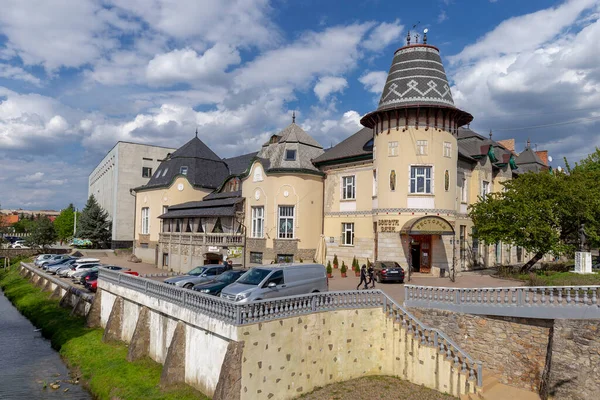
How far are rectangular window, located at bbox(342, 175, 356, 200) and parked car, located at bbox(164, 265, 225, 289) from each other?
1247cm

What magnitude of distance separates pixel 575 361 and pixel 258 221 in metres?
25.9

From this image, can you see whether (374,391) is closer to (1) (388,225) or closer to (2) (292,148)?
(1) (388,225)

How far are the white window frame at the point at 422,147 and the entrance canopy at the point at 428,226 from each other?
4247 millimetres

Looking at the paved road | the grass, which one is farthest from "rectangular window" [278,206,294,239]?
the grass

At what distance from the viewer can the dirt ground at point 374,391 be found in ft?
50.4

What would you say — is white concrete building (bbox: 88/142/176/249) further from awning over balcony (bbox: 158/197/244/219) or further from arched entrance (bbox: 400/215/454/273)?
arched entrance (bbox: 400/215/454/273)

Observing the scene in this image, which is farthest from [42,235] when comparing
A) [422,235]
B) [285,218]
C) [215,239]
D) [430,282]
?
[430,282]

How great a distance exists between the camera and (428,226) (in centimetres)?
2862

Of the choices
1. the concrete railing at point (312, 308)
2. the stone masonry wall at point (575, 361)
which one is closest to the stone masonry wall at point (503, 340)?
the stone masonry wall at point (575, 361)

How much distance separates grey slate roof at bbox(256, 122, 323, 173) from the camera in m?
36.0

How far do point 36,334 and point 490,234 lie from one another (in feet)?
98.8

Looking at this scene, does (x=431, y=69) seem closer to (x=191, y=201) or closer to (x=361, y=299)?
(x=361, y=299)

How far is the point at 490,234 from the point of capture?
94.7 ft

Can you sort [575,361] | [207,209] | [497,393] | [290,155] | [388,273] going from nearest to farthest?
1. [575,361]
2. [497,393]
3. [388,273]
4. [290,155]
5. [207,209]
